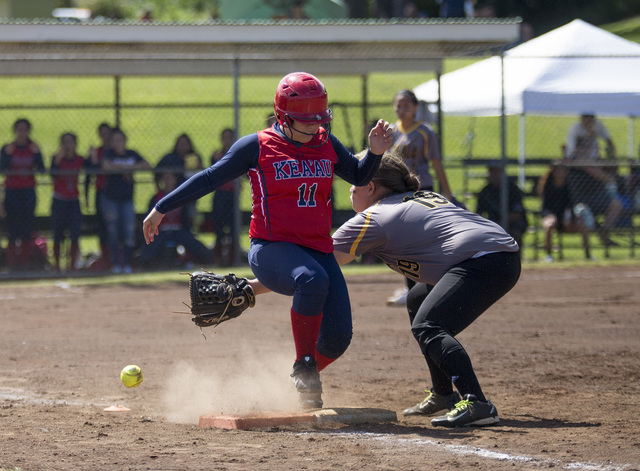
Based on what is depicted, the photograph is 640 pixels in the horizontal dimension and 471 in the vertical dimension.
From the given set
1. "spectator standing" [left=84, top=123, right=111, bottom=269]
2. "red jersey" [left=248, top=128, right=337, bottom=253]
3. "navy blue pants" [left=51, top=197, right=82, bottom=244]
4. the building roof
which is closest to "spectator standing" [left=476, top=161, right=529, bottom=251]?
the building roof

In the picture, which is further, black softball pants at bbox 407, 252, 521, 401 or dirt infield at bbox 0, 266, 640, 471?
black softball pants at bbox 407, 252, 521, 401

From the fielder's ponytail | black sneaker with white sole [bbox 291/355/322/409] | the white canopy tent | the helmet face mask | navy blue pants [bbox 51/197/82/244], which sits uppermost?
the white canopy tent

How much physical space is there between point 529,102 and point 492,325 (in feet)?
21.5

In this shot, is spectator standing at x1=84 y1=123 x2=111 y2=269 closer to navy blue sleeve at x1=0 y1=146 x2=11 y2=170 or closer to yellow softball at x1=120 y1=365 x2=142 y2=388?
navy blue sleeve at x1=0 y1=146 x2=11 y2=170

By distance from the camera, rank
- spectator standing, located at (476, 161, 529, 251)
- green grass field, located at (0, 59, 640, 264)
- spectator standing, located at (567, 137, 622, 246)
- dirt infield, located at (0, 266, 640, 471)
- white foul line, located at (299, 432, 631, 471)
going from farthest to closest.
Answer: green grass field, located at (0, 59, 640, 264)
spectator standing, located at (567, 137, 622, 246)
spectator standing, located at (476, 161, 529, 251)
dirt infield, located at (0, 266, 640, 471)
white foul line, located at (299, 432, 631, 471)

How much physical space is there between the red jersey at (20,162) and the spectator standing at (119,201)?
36.9 inches

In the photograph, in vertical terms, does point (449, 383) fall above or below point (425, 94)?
below

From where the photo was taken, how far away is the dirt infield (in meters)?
4.19

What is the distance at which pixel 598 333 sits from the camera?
26.4ft

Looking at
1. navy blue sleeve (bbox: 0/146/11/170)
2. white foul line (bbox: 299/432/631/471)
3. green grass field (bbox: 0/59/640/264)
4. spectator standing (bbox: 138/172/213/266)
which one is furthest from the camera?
green grass field (bbox: 0/59/640/264)

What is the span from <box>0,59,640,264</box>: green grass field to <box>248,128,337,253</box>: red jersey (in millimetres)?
17502

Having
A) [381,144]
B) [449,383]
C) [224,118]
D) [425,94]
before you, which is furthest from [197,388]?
[224,118]

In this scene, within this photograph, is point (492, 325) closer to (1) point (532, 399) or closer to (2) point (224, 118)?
(1) point (532, 399)

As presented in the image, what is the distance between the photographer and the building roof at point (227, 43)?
14344 millimetres
